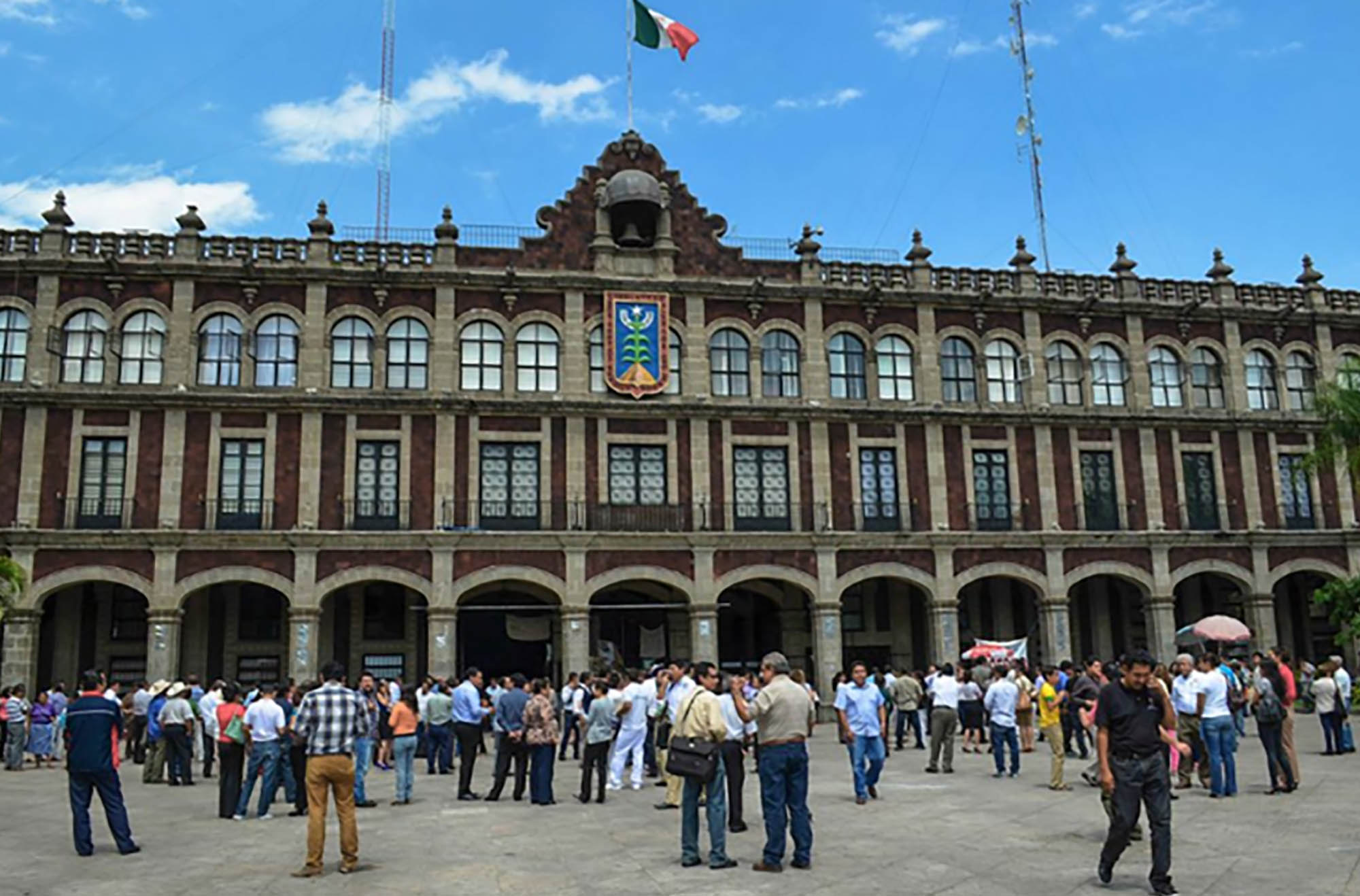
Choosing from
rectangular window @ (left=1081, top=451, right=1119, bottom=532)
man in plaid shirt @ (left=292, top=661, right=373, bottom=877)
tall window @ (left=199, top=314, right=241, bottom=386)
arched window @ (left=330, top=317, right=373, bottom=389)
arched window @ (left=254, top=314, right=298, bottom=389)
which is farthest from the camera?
rectangular window @ (left=1081, top=451, right=1119, bottom=532)

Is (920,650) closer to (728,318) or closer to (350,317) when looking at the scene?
(728,318)

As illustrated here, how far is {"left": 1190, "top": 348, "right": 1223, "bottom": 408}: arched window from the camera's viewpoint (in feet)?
116

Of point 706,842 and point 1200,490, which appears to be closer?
point 706,842

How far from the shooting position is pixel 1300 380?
120 ft

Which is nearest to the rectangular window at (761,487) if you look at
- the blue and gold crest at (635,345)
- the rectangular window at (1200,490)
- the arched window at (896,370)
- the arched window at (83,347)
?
the blue and gold crest at (635,345)

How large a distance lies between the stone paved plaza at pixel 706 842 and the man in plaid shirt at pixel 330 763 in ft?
0.75

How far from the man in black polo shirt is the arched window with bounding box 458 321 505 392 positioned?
2393 cm

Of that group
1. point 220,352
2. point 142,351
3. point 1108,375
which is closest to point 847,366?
point 1108,375

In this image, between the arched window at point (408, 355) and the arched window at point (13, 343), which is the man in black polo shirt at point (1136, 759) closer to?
the arched window at point (408, 355)

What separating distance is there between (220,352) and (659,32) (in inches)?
587

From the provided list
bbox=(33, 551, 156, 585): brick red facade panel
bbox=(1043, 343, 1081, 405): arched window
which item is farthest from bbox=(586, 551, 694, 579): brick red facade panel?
bbox=(1043, 343, 1081, 405): arched window

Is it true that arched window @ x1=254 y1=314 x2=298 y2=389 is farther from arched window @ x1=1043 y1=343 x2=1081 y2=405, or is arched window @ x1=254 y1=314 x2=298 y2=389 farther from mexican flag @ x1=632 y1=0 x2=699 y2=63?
arched window @ x1=1043 y1=343 x2=1081 y2=405

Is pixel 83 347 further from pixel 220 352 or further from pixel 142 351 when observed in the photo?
pixel 220 352

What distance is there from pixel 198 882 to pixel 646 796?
701 cm
